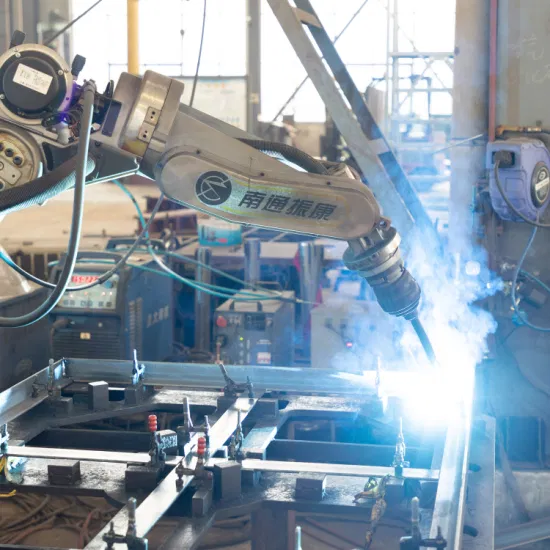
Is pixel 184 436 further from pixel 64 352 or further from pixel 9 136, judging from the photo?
pixel 64 352

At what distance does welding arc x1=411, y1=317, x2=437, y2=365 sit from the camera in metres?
2.32

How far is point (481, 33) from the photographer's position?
145 inches

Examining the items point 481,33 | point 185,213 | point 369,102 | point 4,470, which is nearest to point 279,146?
point 4,470

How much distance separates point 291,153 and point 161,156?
29cm

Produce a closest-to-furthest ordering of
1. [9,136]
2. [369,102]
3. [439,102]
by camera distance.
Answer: [9,136], [369,102], [439,102]

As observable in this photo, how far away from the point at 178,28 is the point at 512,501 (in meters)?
12.5

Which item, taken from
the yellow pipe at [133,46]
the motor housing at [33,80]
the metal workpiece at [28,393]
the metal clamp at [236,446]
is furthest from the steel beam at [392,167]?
the yellow pipe at [133,46]

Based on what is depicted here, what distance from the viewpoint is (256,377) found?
2783mm

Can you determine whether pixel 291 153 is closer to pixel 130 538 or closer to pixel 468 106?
pixel 130 538

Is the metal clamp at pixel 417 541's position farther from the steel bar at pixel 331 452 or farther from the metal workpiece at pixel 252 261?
the metal workpiece at pixel 252 261

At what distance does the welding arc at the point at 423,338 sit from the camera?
2316 mm

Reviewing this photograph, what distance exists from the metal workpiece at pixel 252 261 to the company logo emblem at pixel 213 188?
11.4 ft

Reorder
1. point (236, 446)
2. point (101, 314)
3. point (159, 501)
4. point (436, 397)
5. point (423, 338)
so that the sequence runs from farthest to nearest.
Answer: point (101, 314) < point (436, 397) < point (423, 338) < point (236, 446) < point (159, 501)

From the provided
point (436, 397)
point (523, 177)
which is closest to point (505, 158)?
point (523, 177)
